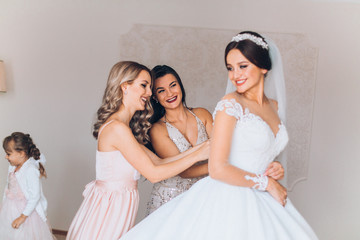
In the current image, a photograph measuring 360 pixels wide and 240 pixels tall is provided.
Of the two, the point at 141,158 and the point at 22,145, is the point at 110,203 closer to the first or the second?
the point at 141,158

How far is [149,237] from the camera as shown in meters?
1.83

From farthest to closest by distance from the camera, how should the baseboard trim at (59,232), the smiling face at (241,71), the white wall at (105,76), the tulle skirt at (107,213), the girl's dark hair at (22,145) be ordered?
the baseboard trim at (59,232) < the white wall at (105,76) < the girl's dark hair at (22,145) < the tulle skirt at (107,213) < the smiling face at (241,71)

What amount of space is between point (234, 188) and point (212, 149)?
24 centimetres

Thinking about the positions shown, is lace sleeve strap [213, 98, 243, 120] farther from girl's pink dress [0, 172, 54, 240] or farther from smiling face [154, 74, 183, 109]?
girl's pink dress [0, 172, 54, 240]

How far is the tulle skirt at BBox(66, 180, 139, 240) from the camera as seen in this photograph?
213 cm

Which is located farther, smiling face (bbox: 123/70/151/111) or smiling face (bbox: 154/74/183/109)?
smiling face (bbox: 154/74/183/109)

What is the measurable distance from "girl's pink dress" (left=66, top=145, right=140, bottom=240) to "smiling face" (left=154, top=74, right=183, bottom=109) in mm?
562

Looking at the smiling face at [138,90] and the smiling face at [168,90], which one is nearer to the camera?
the smiling face at [138,90]

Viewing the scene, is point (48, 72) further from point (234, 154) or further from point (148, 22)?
point (234, 154)

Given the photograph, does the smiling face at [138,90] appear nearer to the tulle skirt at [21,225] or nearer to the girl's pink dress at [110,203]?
the girl's pink dress at [110,203]

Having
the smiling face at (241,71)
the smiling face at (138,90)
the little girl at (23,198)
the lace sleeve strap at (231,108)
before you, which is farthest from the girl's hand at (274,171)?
the little girl at (23,198)

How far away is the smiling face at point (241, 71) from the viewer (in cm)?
190

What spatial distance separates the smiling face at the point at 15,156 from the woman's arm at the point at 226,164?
5.81 feet

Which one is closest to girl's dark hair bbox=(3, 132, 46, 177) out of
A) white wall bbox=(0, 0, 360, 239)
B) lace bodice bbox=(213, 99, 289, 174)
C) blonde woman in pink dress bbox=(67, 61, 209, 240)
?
blonde woman in pink dress bbox=(67, 61, 209, 240)
